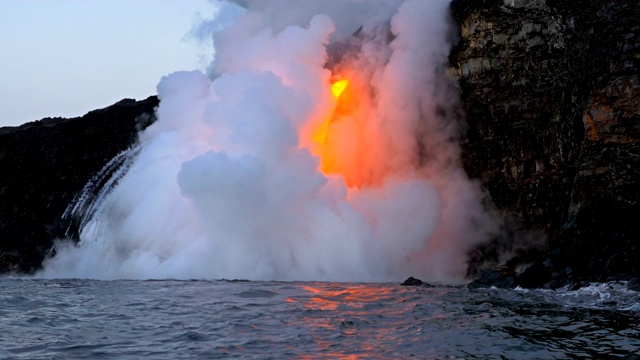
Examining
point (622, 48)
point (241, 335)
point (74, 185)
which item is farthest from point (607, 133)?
point (74, 185)

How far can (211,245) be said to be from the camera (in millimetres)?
30719

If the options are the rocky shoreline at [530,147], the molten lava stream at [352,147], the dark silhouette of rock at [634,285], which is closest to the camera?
the dark silhouette of rock at [634,285]

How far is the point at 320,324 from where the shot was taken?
52.5 ft

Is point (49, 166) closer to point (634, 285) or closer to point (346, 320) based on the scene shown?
point (346, 320)

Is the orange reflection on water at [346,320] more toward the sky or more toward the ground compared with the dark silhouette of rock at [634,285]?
more toward the ground

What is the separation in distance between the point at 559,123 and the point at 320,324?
21.5 metres

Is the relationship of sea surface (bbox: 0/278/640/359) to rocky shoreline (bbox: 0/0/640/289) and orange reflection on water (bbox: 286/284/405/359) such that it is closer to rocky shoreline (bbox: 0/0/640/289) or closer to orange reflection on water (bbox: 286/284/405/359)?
orange reflection on water (bbox: 286/284/405/359)

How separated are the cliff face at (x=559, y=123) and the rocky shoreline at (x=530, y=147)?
5 cm

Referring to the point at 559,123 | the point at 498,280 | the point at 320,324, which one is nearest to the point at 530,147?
the point at 559,123

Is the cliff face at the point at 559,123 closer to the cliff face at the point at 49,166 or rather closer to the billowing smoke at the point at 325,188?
the billowing smoke at the point at 325,188

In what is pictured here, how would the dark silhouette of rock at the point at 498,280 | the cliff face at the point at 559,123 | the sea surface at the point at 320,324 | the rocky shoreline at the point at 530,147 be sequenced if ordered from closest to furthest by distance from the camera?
the sea surface at the point at 320,324
the dark silhouette of rock at the point at 498,280
the cliff face at the point at 559,123
the rocky shoreline at the point at 530,147

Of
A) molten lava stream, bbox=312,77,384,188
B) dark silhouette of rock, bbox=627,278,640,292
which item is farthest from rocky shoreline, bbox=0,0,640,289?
molten lava stream, bbox=312,77,384,188

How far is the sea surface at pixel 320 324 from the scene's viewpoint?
12805mm

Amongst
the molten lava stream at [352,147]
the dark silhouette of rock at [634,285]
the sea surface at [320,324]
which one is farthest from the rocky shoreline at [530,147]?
the molten lava stream at [352,147]
